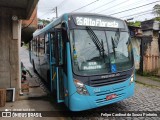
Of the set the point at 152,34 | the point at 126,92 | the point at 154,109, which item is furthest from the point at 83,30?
the point at 152,34

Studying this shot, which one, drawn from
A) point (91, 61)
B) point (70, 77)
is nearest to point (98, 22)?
point (91, 61)

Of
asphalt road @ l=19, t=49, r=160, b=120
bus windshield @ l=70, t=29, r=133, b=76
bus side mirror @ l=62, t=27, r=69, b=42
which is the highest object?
bus side mirror @ l=62, t=27, r=69, b=42

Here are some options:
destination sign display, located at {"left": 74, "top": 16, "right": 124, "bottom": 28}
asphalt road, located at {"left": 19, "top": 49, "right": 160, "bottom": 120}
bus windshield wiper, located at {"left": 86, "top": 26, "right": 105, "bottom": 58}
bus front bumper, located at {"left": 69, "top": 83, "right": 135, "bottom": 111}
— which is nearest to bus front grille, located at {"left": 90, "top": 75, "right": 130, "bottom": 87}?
bus front bumper, located at {"left": 69, "top": 83, "right": 135, "bottom": 111}

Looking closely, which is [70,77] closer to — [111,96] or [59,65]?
[59,65]

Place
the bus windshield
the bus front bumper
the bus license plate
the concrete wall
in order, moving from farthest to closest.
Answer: the concrete wall < the bus license plate < the bus windshield < the bus front bumper

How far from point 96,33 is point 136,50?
27.7 feet

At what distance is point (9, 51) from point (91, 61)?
3.38m

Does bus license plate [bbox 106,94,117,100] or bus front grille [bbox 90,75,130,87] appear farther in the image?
bus license plate [bbox 106,94,117,100]

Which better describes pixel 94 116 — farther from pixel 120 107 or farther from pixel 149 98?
pixel 149 98

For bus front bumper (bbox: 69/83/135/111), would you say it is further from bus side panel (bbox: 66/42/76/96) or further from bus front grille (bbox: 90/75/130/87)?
bus front grille (bbox: 90/75/130/87)

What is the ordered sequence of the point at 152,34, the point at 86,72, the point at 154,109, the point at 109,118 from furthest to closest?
1. the point at 152,34
2. the point at 154,109
3. the point at 109,118
4. the point at 86,72

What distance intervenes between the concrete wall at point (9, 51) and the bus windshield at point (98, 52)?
2.82 meters

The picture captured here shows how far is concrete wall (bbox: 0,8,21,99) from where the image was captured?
670 centimetres

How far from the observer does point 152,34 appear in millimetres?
11852
